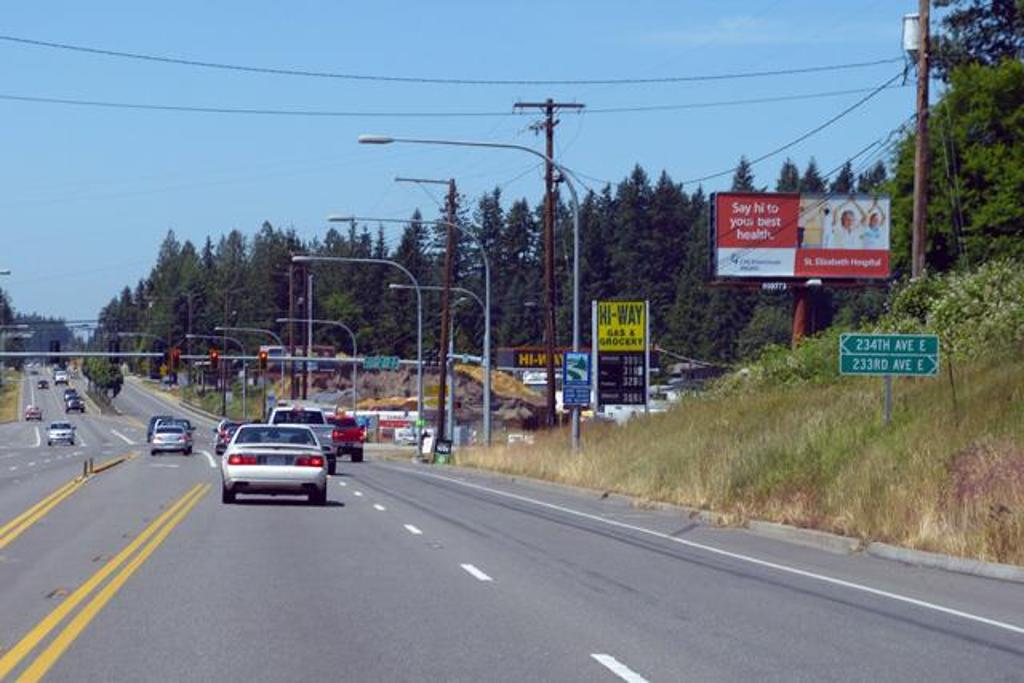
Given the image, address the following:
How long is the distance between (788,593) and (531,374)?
116493 millimetres

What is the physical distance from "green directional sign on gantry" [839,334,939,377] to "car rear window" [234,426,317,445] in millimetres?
10418

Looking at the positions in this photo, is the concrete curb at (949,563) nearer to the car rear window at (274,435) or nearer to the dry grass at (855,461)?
the dry grass at (855,461)

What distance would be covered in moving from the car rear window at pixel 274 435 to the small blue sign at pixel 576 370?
1253cm

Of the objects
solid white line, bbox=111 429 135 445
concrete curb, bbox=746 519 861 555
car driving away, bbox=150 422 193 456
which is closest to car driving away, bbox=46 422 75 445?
solid white line, bbox=111 429 135 445

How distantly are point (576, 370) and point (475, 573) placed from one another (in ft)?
82.1

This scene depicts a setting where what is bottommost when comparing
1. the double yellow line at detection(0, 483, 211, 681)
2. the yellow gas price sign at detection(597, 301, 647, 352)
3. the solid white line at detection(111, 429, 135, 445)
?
the solid white line at detection(111, 429, 135, 445)

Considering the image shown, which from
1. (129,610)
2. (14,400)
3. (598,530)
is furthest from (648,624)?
(14,400)

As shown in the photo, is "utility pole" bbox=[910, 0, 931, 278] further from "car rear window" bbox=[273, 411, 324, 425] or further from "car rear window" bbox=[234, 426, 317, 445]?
"car rear window" bbox=[273, 411, 324, 425]

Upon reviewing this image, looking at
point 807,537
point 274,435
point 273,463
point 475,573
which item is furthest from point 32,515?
point 807,537

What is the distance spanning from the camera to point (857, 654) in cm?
1353

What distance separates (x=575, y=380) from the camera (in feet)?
145

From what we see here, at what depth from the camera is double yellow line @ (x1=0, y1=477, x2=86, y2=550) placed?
24.0 m

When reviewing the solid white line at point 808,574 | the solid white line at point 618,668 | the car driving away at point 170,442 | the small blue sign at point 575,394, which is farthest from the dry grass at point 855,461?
Result: the car driving away at point 170,442

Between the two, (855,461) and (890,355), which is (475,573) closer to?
(855,461)
